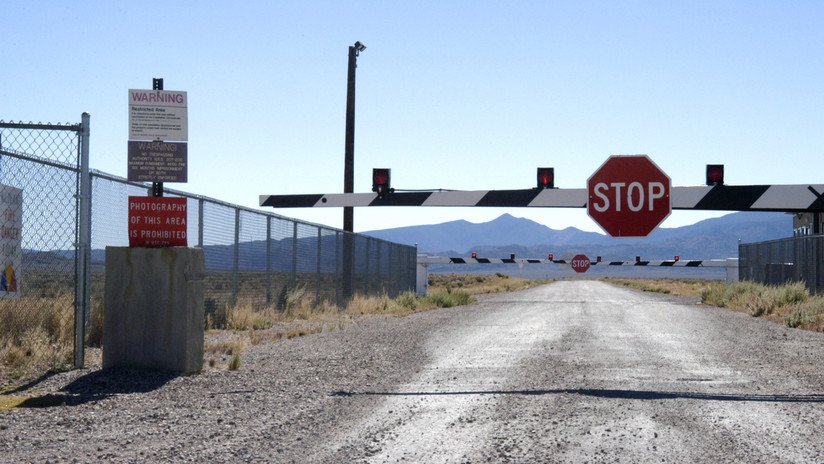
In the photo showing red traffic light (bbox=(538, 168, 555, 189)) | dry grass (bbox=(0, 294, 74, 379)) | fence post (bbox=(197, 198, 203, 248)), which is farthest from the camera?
fence post (bbox=(197, 198, 203, 248))

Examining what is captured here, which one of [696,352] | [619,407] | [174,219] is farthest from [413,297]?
[619,407]

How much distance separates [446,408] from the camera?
342 inches

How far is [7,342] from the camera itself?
11.4m

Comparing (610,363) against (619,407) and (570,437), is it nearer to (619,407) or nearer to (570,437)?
(619,407)

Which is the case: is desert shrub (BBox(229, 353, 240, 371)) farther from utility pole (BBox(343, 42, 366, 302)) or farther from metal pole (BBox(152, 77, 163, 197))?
utility pole (BBox(343, 42, 366, 302))

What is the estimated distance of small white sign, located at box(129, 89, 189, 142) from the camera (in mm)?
11008

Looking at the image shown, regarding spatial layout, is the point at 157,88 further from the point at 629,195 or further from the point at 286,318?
the point at 286,318

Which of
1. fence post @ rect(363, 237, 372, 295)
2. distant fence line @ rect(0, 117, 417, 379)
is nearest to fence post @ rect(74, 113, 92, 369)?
distant fence line @ rect(0, 117, 417, 379)

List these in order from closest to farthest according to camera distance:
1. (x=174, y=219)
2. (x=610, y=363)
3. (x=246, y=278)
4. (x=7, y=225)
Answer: (x=7, y=225), (x=174, y=219), (x=610, y=363), (x=246, y=278)

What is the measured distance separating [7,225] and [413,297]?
73.2ft

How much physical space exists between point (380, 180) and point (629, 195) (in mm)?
7904

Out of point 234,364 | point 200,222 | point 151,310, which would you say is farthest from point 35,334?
point 200,222

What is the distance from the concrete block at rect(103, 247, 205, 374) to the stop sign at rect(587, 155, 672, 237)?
458 centimetres

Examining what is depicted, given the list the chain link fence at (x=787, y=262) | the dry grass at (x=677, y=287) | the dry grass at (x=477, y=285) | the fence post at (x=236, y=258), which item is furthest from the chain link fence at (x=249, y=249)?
the dry grass at (x=677, y=287)
